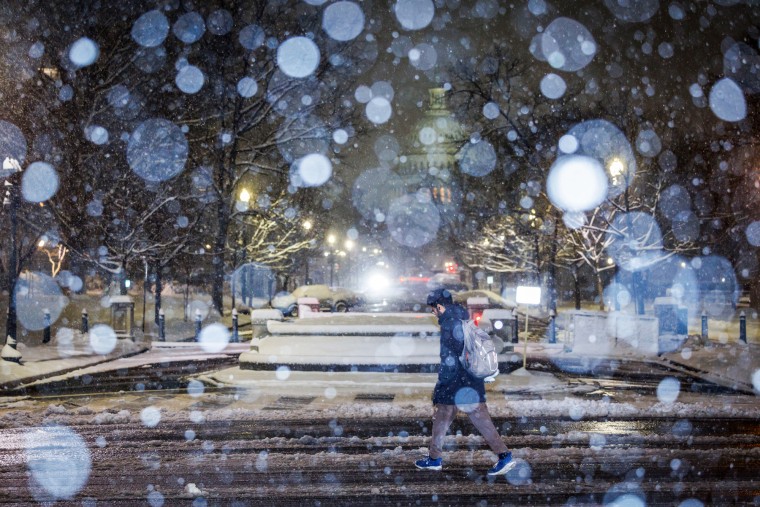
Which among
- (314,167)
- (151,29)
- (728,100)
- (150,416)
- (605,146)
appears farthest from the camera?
(605,146)

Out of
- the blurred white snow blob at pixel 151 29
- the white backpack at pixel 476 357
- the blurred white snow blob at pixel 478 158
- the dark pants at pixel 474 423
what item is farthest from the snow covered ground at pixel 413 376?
the blurred white snow blob at pixel 478 158

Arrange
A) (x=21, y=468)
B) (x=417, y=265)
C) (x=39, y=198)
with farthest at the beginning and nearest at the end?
(x=417, y=265)
(x=39, y=198)
(x=21, y=468)

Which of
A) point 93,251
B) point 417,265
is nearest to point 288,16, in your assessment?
point 93,251

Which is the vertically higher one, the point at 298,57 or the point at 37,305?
the point at 298,57

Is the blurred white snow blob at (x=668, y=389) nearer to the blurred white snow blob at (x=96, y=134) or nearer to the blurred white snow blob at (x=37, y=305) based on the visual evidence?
the blurred white snow blob at (x=37, y=305)

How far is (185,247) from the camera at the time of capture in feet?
92.3

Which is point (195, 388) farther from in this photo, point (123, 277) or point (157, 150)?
point (157, 150)

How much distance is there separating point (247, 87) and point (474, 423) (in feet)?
80.0

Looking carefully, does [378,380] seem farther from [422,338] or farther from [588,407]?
[588,407]

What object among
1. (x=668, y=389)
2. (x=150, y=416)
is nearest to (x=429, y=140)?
(x=668, y=389)

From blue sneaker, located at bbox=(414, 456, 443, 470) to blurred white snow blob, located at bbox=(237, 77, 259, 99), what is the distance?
24.1 m

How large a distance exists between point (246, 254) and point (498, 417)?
98.6 ft

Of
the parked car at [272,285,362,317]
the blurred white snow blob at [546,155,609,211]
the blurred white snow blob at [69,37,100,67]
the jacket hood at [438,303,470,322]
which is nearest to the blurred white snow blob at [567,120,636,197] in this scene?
the blurred white snow blob at [546,155,609,211]

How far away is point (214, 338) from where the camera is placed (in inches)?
Answer: 1061
